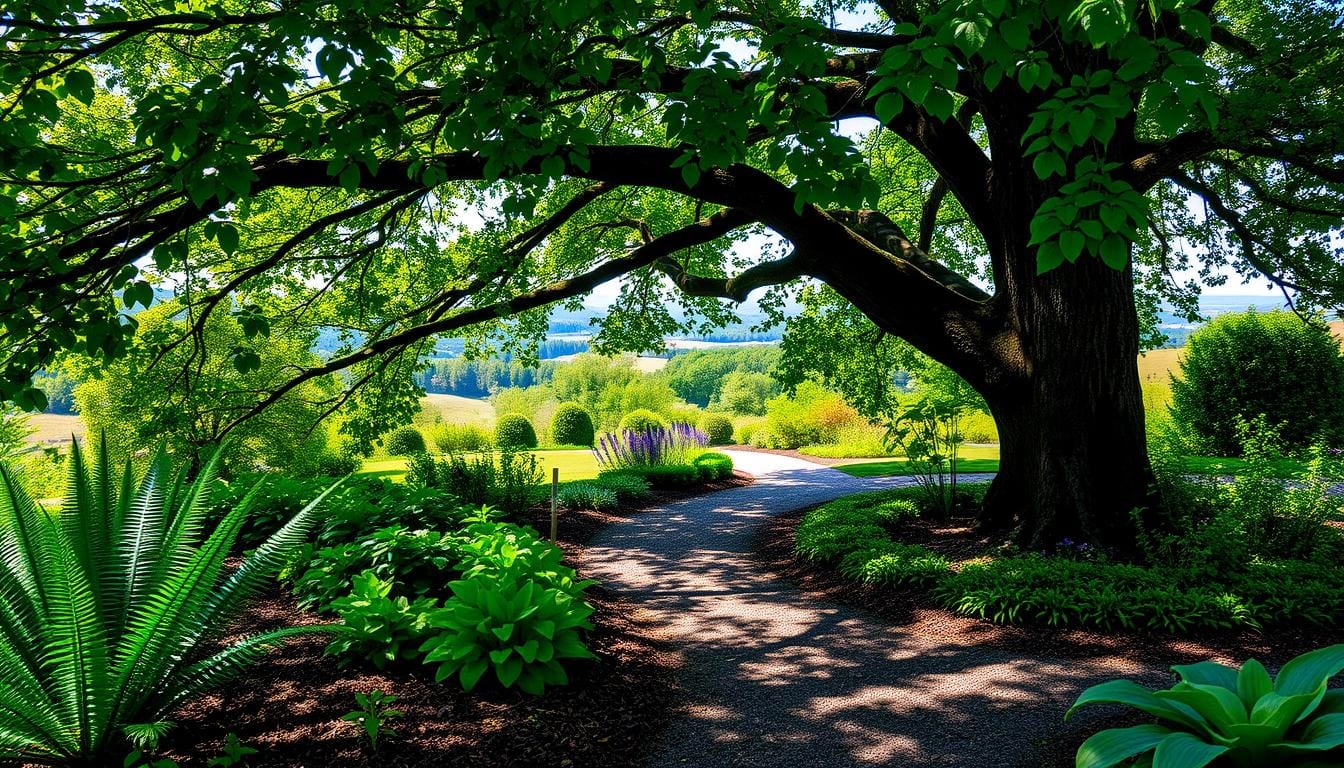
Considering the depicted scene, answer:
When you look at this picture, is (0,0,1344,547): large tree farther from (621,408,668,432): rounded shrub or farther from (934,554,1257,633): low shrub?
(621,408,668,432): rounded shrub

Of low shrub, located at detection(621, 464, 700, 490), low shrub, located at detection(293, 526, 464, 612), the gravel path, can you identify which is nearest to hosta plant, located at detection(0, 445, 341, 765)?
low shrub, located at detection(293, 526, 464, 612)

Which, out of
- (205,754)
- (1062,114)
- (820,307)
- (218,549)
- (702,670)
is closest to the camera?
(1062,114)

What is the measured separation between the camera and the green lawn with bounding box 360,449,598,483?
1698cm

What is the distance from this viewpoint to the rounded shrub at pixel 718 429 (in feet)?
99.5

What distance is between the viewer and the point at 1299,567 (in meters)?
5.44

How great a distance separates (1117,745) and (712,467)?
42.3 feet

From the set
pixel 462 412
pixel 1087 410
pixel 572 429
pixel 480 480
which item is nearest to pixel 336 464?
pixel 480 480

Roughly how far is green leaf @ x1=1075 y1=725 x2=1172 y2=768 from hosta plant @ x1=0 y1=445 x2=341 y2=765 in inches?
122

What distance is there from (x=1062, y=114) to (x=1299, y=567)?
499 cm

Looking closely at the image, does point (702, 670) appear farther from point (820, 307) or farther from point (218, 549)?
point (820, 307)

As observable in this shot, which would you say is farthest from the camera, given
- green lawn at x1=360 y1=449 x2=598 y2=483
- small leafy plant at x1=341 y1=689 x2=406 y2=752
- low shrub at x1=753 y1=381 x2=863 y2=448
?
low shrub at x1=753 y1=381 x2=863 y2=448

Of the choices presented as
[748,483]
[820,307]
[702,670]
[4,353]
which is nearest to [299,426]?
[748,483]

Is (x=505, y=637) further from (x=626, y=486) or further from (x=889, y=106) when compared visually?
(x=626, y=486)

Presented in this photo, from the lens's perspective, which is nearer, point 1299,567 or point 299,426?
point 1299,567
